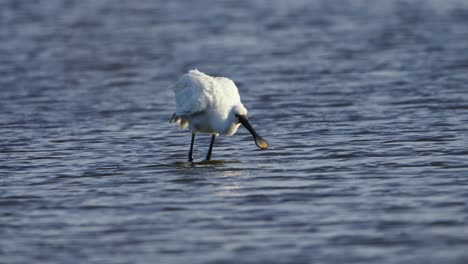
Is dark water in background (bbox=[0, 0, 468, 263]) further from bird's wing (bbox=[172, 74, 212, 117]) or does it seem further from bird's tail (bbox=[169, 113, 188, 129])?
bird's wing (bbox=[172, 74, 212, 117])

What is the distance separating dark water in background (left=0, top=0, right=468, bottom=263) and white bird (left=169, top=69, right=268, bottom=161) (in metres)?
0.39

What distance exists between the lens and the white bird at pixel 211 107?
11.4 meters

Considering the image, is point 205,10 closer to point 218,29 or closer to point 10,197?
point 218,29

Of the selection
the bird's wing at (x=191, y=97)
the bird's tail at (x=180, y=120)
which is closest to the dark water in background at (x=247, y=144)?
the bird's tail at (x=180, y=120)

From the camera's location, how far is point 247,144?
12.6 meters

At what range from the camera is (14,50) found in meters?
21.1

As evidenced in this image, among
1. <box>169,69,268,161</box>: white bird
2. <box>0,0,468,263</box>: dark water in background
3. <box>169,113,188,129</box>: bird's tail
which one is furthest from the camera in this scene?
<box>169,113,188,129</box>: bird's tail

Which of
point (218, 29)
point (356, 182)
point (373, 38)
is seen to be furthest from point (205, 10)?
point (356, 182)

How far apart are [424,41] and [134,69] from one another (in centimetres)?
520

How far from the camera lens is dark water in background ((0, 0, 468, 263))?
805cm

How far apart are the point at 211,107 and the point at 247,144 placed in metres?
1.27

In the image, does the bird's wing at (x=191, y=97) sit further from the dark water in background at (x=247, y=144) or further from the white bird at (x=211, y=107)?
the dark water in background at (x=247, y=144)

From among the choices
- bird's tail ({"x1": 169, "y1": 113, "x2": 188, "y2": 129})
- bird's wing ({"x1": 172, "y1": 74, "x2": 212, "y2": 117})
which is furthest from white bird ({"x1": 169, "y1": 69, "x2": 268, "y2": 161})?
bird's tail ({"x1": 169, "y1": 113, "x2": 188, "y2": 129})

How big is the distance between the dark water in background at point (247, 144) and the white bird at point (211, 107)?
0.39 m
